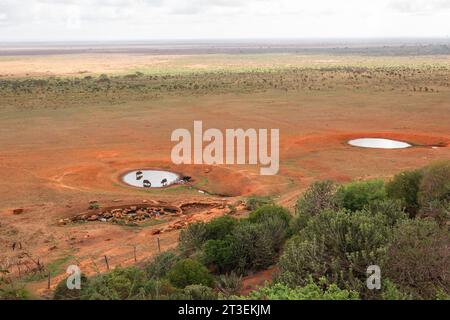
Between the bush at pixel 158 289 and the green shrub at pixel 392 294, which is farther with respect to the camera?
the bush at pixel 158 289

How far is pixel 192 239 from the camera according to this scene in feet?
54.0

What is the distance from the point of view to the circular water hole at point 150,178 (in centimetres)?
2733

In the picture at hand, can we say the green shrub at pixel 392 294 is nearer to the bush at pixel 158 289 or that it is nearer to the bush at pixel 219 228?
the bush at pixel 158 289

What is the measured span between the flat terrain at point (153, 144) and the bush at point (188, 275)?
135 inches

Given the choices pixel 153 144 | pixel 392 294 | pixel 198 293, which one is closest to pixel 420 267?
pixel 392 294

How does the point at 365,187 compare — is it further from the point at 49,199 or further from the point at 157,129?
the point at 157,129

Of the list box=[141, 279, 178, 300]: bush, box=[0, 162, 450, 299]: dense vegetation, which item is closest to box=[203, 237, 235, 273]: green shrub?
box=[0, 162, 450, 299]: dense vegetation

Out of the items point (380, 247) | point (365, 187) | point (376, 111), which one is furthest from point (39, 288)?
point (376, 111)

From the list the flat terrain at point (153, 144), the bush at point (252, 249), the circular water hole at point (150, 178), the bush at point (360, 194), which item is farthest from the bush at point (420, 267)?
the circular water hole at point (150, 178)

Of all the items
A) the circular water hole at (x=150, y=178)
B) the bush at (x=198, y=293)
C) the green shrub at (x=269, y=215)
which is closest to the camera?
the bush at (x=198, y=293)

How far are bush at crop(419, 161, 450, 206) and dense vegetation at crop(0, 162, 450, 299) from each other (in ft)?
0.21

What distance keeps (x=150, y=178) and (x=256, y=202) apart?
8.57 meters

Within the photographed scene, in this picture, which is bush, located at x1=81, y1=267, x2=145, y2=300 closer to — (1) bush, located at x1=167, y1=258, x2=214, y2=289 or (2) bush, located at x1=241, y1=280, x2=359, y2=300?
(1) bush, located at x1=167, y1=258, x2=214, y2=289

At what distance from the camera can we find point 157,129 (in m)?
41.8
